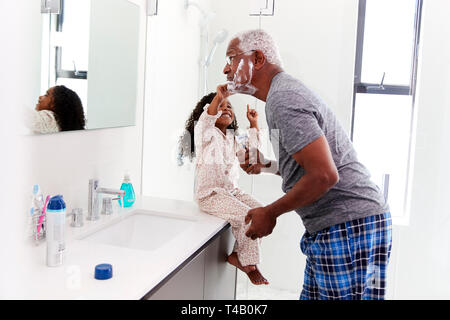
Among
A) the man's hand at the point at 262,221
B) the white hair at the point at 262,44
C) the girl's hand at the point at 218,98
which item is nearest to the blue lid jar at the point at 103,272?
the man's hand at the point at 262,221

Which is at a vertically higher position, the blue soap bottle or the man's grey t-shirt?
the man's grey t-shirt

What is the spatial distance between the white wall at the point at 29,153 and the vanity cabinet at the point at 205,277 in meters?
0.38

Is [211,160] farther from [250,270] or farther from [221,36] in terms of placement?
[221,36]

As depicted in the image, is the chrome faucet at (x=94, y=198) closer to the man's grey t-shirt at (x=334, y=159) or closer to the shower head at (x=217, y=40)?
the man's grey t-shirt at (x=334, y=159)

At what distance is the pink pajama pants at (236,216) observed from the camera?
1.72m

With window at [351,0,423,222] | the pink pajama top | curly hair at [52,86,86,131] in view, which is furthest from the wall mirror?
window at [351,0,423,222]

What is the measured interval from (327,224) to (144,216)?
2.57 feet

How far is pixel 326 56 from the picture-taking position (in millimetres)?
2064

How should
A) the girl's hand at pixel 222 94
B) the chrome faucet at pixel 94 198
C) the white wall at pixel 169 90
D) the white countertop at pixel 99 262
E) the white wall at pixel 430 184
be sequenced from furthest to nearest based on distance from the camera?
the white wall at pixel 169 90
the white wall at pixel 430 184
the girl's hand at pixel 222 94
the chrome faucet at pixel 94 198
the white countertop at pixel 99 262

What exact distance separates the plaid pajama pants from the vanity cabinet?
0.39m

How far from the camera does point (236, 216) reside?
172 cm

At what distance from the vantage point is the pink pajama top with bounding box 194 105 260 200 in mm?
1846

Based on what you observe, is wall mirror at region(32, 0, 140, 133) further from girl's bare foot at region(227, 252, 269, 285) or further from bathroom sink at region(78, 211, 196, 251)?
girl's bare foot at region(227, 252, 269, 285)
